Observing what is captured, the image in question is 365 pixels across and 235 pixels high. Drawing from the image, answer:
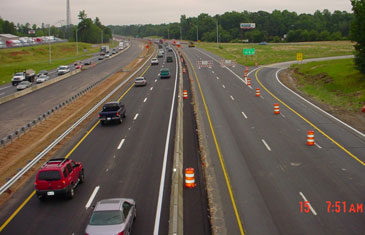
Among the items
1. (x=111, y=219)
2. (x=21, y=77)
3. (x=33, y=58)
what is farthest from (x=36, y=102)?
(x=33, y=58)

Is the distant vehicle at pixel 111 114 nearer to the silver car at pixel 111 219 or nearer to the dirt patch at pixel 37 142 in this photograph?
the dirt patch at pixel 37 142

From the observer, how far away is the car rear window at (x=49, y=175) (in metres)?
17.9

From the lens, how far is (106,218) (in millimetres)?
13906

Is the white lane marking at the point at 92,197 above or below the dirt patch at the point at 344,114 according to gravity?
below

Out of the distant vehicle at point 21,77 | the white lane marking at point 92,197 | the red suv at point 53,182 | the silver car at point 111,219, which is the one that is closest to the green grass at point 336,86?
the white lane marking at point 92,197

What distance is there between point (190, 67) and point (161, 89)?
2624 cm

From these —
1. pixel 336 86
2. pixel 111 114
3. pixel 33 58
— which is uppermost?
pixel 33 58

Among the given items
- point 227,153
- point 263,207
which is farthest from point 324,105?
point 263,207

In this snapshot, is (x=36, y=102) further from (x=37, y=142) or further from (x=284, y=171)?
(x=284, y=171)

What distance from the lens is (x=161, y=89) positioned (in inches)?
2056

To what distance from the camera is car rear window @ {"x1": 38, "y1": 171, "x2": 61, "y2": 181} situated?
705 inches

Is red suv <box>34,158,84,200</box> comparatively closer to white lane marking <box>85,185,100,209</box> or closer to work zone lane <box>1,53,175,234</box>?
work zone lane <box>1,53,175,234</box>

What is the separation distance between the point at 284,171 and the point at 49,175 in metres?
12.3

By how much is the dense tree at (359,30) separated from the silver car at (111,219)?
41706 mm
